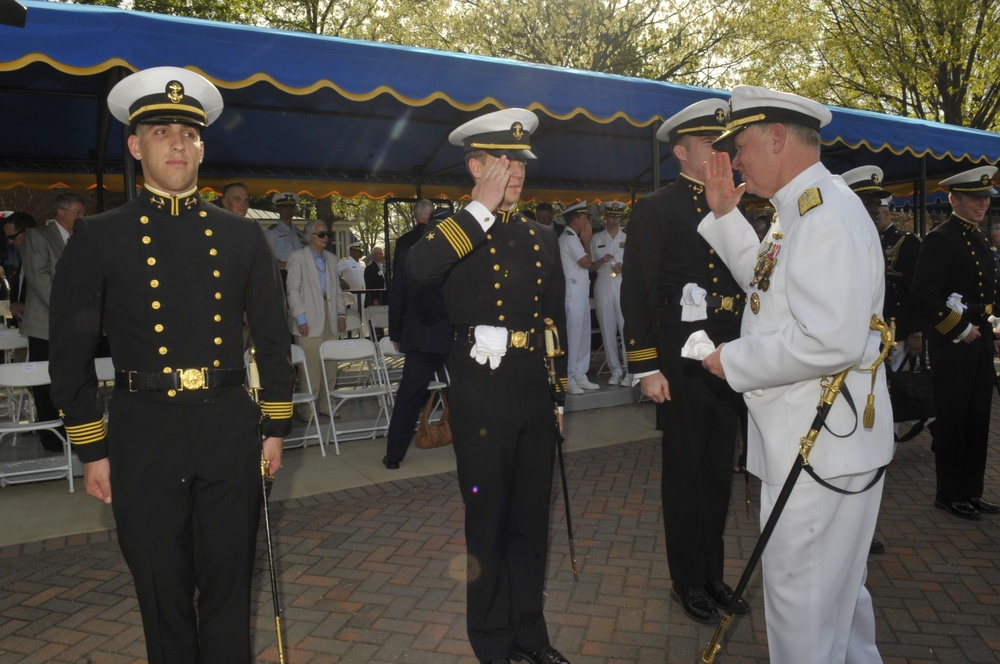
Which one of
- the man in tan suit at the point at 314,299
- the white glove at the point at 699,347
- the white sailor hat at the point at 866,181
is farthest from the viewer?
the man in tan suit at the point at 314,299

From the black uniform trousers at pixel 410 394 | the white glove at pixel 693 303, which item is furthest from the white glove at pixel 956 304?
the black uniform trousers at pixel 410 394

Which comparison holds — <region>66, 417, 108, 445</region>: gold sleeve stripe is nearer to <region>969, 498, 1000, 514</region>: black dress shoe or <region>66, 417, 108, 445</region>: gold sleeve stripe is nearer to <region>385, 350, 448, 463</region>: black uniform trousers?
<region>385, 350, 448, 463</region>: black uniform trousers

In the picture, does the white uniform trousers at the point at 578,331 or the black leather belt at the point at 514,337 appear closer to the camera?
the black leather belt at the point at 514,337

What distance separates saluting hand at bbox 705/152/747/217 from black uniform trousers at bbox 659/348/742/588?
880 millimetres

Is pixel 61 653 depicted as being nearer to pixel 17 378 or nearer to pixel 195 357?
pixel 195 357

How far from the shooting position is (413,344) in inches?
252

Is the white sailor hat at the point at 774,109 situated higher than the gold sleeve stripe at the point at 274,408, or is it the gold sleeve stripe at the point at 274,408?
the white sailor hat at the point at 774,109

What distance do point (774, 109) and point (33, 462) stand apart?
6.29m

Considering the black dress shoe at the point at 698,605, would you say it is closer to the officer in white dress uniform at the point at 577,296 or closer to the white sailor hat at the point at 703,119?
the white sailor hat at the point at 703,119

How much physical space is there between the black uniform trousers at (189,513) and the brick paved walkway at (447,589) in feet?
3.42

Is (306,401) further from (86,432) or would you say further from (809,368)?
(809,368)

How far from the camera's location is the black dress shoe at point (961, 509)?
17.1 ft

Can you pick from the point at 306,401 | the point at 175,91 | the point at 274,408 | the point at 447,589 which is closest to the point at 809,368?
the point at 274,408

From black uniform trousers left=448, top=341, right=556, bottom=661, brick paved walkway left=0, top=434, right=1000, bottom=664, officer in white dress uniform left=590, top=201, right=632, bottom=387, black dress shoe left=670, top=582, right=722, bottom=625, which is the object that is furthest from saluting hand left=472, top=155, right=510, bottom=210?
officer in white dress uniform left=590, top=201, right=632, bottom=387
